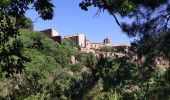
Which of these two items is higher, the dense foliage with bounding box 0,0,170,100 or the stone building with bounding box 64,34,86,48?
the stone building with bounding box 64,34,86,48

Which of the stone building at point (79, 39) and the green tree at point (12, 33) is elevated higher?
the stone building at point (79, 39)

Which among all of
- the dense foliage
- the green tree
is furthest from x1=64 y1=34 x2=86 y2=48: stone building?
the green tree

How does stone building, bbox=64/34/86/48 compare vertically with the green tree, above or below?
above

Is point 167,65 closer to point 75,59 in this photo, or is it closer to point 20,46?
point 20,46

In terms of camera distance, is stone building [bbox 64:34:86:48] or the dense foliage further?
stone building [bbox 64:34:86:48]

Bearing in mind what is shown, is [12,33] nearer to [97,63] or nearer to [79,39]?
[97,63]

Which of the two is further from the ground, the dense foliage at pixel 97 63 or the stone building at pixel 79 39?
the stone building at pixel 79 39

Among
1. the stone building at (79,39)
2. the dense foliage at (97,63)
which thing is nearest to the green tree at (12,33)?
Result: the dense foliage at (97,63)

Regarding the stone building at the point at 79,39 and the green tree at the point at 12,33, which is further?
the stone building at the point at 79,39

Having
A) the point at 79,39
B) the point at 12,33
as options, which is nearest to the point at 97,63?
the point at 12,33

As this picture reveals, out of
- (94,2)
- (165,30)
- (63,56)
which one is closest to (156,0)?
(165,30)

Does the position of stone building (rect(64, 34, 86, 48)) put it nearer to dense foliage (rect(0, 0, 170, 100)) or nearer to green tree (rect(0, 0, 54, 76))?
dense foliage (rect(0, 0, 170, 100))

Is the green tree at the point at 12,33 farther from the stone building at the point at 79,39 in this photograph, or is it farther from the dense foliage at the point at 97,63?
the stone building at the point at 79,39

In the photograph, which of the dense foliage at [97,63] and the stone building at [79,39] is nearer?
the dense foliage at [97,63]
